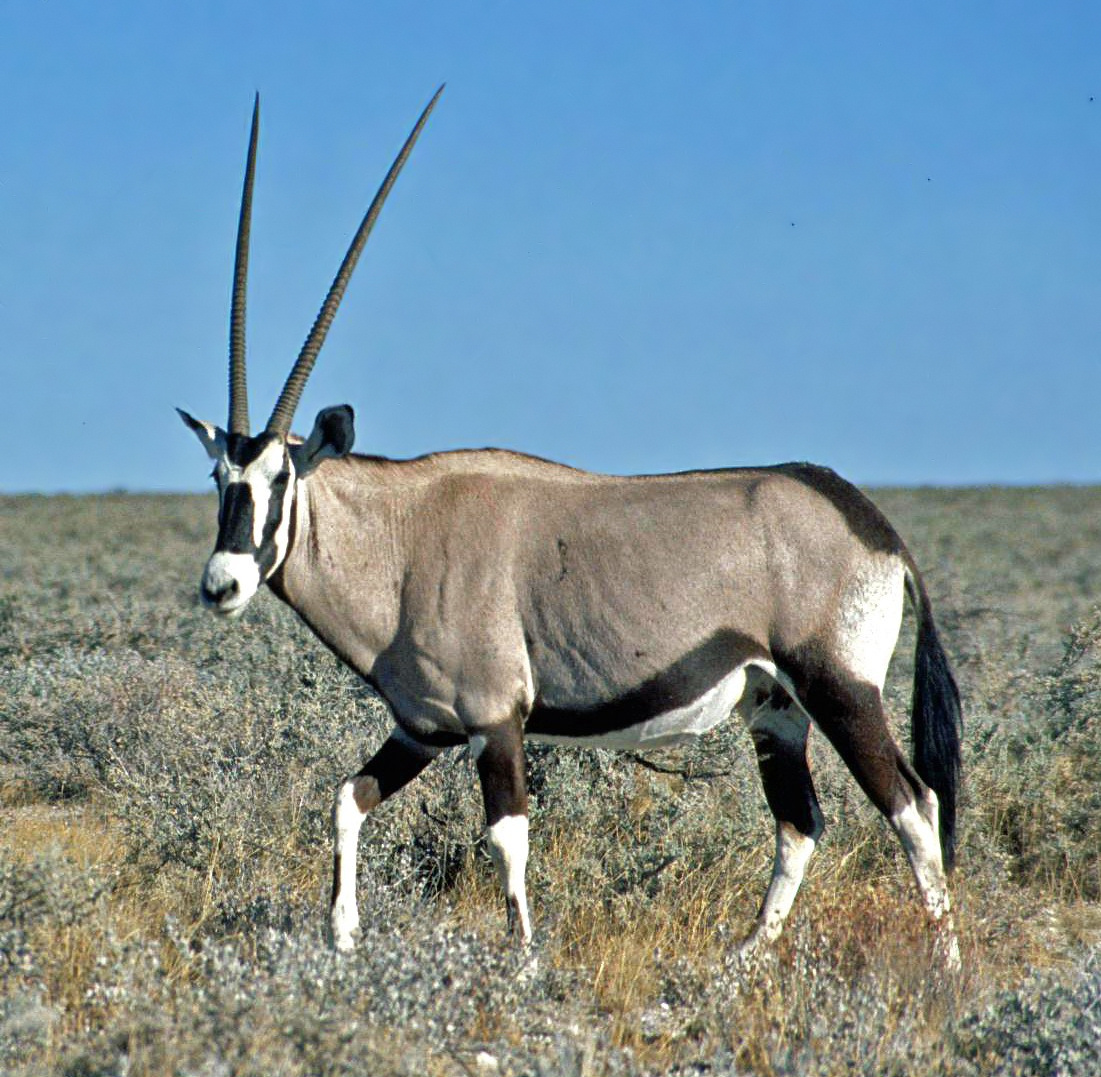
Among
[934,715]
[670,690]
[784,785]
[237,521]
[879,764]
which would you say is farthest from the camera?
[784,785]

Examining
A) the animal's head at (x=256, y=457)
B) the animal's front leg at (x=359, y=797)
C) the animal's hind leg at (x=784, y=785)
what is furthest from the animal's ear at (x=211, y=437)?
the animal's hind leg at (x=784, y=785)

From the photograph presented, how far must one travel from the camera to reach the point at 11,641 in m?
10.8

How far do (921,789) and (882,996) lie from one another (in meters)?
1.12

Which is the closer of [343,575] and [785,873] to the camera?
[343,575]

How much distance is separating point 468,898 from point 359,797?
0.93 m

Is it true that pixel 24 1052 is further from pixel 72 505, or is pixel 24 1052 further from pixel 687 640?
pixel 72 505

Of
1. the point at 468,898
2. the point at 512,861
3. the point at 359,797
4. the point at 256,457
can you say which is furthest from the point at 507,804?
the point at 256,457

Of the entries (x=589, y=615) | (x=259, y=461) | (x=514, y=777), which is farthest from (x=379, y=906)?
(x=259, y=461)

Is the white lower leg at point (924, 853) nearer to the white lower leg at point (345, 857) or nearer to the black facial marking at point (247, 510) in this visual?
the white lower leg at point (345, 857)

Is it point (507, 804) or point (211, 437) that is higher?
point (211, 437)

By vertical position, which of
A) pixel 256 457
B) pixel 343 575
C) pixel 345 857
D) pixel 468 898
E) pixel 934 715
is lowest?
pixel 468 898

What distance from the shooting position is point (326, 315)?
18.7ft

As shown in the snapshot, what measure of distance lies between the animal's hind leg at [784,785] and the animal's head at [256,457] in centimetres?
200

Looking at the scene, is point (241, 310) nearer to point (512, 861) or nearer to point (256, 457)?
point (256, 457)
